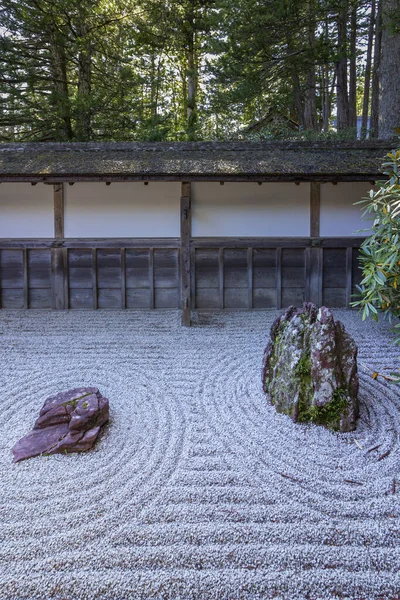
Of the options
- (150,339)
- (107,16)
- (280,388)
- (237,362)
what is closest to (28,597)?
(280,388)

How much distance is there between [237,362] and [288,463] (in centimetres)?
173

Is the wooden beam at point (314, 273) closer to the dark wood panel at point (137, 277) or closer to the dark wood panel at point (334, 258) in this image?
the dark wood panel at point (334, 258)

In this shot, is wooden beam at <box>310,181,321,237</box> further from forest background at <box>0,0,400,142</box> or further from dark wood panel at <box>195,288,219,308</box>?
forest background at <box>0,0,400,142</box>

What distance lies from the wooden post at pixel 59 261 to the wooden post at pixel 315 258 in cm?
410

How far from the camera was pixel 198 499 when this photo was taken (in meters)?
2.00

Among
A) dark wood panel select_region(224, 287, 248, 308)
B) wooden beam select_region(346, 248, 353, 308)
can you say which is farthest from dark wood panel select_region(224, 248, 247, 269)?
wooden beam select_region(346, 248, 353, 308)

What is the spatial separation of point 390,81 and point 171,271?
18.1 ft

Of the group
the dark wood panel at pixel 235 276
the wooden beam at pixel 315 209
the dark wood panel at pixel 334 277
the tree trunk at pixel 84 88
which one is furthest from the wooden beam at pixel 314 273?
the tree trunk at pixel 84 88

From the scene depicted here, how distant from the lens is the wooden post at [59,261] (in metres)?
5.84

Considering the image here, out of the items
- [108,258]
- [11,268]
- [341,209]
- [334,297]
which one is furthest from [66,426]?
[341,209]

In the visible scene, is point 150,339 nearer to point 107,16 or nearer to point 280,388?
point 280,388

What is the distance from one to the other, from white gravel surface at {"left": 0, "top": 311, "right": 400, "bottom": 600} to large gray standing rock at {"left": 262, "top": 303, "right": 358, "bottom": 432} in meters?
0.14

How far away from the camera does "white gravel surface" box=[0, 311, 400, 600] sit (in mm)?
1554

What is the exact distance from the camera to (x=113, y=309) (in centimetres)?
602
